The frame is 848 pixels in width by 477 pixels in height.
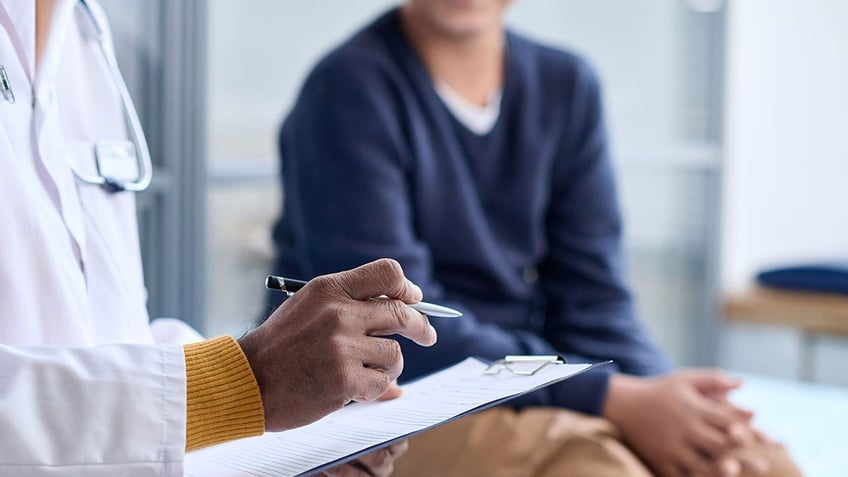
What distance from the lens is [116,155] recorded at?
88cm

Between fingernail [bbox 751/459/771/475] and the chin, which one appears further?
the chin

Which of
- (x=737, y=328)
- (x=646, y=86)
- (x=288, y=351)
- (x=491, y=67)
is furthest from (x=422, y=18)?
(x=737, y=328)

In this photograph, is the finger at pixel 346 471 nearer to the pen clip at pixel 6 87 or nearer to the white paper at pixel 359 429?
the white paper at pixel 359 429

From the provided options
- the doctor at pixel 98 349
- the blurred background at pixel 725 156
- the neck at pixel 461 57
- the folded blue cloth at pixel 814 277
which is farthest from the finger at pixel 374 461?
the folded blue cloth at pixel 814 277

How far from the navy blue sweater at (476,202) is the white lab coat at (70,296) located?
350 mm

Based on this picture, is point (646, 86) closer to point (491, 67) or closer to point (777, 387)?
point (777, 387)

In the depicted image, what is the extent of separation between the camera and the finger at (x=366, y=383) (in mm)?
644

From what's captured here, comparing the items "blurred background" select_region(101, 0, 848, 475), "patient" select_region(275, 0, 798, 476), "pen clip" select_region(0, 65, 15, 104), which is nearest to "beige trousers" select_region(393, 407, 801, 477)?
"patient" select_region(275, 0, 798, 476)

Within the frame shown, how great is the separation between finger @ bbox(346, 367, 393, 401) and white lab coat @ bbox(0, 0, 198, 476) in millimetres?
115

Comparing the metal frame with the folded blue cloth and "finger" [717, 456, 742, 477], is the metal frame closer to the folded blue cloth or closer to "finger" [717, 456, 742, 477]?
"finger" [717, 456, 742, 477]

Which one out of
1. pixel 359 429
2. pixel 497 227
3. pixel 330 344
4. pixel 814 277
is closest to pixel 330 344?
pixel 330 344

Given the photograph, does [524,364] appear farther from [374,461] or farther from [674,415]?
[674,415]

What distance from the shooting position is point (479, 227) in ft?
4.53

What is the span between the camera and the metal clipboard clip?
2.50ft
